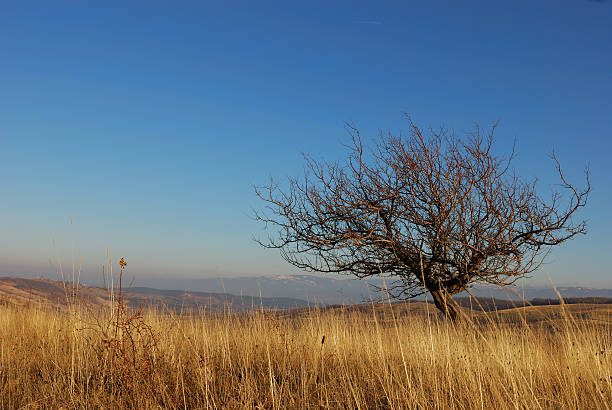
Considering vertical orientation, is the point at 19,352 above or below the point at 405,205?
below

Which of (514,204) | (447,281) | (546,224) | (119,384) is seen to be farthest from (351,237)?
(119,384)

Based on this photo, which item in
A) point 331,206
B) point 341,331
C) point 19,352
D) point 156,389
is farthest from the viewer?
point 331,206

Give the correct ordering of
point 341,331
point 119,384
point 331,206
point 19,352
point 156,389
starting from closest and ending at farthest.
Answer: point 156,389 < point 119,384 < point 19,352 < point 341,331 < point 331,206

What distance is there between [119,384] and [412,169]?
22.4ft

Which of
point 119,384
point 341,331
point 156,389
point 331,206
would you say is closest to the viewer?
point 156,389

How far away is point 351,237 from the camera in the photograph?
941 cm

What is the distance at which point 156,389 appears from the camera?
414 centimetres

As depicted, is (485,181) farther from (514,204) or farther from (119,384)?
(119,384)

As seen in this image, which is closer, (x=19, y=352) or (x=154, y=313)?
(x=19, y=352)

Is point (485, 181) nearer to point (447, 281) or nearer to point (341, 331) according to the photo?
point (447, 281)

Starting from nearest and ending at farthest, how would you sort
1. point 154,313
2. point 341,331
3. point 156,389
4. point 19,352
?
point 156,389, point 19,352, point 341,331, point 154,313

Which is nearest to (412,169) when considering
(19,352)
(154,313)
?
(154,313)

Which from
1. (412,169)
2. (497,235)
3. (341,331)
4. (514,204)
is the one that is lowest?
(341,331)

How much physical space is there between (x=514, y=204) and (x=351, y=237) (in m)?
3.61
